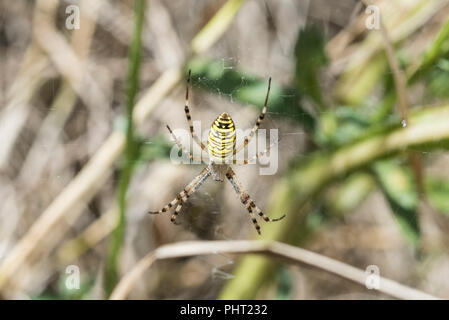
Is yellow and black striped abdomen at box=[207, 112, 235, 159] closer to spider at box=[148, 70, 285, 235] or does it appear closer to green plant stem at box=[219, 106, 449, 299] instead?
spider at box=[148, 70, 285, 235]

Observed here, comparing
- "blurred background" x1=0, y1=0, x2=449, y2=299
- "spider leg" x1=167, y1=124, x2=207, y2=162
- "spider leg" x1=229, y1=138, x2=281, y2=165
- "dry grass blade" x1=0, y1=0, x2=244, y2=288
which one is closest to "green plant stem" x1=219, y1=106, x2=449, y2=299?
"blurred background" x1=0, y1=0, x2=449, y2=299

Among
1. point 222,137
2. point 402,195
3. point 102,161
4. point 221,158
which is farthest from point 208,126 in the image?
point 402,195

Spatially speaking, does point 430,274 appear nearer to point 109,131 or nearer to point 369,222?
point 369,222

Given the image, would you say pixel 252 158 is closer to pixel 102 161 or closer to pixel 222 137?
pixel 222 137

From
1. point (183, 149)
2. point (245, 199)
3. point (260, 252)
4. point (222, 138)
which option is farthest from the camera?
point (245, 199)

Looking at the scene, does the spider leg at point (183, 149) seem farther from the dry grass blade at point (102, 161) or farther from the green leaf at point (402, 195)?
the green leaf at point (402, 195)
